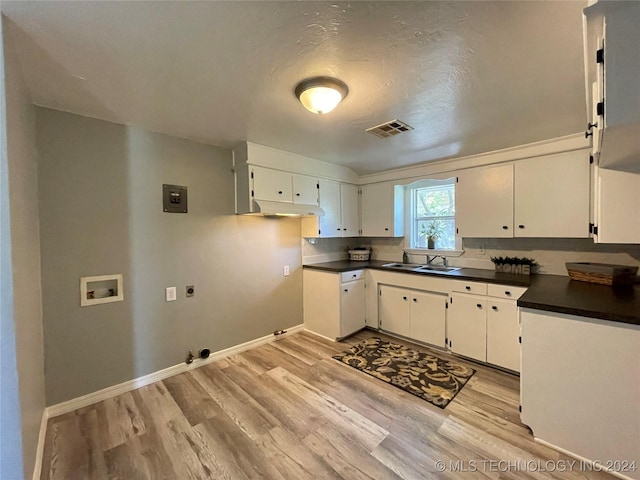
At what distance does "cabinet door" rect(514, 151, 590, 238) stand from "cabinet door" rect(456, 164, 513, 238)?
8 cm

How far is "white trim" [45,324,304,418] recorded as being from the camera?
2061mm

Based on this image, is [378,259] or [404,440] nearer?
[404,440]

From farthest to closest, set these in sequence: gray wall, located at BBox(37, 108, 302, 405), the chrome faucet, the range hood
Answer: the chrome faucet, the range hood, gray wall, located at BBox(37, 108, 302, 405)

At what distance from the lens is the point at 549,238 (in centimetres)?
283

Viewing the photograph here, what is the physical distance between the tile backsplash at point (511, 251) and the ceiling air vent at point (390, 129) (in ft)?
6.03

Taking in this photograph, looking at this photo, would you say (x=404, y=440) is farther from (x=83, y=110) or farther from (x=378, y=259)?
(x=83, y=110)

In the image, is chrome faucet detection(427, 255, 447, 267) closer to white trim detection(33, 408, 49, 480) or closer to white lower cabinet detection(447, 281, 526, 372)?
white lower cabinet detection(447, 281, 526, 372)

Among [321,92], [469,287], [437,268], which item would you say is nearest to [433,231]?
[437,268]

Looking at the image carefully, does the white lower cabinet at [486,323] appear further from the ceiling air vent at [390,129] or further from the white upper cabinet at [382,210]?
the ceiling air vent at [390,129]

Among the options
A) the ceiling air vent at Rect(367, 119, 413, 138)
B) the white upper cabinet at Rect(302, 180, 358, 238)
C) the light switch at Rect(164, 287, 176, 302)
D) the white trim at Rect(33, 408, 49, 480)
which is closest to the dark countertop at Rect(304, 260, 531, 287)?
the white upper cabinet at Rect(302, 180, 358, 238)

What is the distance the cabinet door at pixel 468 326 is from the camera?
2682mm

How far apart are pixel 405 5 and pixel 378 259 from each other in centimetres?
359

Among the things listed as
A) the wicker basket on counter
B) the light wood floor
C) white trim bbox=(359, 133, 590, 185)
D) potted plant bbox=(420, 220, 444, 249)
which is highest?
white trim bbox=(359, 133, 590, 185)

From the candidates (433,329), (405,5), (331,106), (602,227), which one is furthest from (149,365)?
(602,227)
